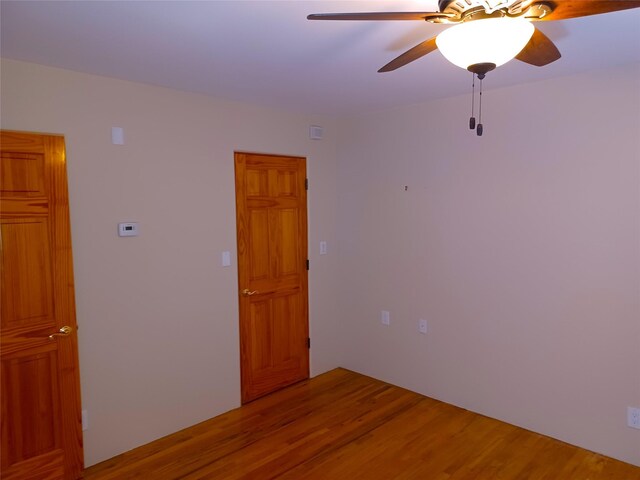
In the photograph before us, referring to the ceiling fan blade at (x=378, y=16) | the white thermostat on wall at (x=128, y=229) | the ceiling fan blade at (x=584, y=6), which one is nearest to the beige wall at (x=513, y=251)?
the ceiling fan blade at (x=584, y=6)

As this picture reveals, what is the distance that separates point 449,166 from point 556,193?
83cm

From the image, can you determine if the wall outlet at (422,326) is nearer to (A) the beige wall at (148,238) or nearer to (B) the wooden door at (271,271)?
(B) the wooden door at (271,271)

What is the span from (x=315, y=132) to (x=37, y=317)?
2626mm

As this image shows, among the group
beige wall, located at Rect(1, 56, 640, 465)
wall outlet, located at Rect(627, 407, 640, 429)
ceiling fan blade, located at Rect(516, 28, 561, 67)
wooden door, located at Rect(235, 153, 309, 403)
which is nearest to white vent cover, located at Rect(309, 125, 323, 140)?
beige wall, located at Rect(1, 56, 640, 465)

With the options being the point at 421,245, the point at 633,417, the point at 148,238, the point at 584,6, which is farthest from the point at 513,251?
the point at 148,238

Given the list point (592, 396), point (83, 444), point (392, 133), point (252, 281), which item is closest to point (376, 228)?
point (392, 133)

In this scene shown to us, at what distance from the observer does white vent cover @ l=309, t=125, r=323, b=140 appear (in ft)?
13.0

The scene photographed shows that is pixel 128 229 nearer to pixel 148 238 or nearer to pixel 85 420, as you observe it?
pixel 148 238

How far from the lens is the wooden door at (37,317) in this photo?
240 cm

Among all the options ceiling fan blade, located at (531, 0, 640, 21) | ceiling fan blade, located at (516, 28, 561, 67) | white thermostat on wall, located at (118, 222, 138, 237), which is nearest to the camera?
ceiling fan blade, located at (531, 0, 640, 21)

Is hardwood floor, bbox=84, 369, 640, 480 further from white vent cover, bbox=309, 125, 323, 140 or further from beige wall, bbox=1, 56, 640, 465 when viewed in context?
white vent cover, bbox=309, 125, 323, 140

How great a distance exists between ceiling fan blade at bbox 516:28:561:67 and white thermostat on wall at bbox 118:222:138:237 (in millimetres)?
2454

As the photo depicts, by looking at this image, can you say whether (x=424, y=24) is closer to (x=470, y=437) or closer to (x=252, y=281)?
(x=252, y=281)

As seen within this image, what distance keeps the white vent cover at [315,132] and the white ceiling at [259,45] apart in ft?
2.71
